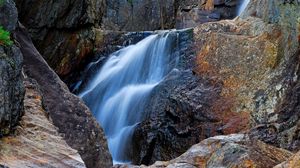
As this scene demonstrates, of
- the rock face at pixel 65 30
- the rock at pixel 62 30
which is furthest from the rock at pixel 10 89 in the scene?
the rock at pixel 62 30

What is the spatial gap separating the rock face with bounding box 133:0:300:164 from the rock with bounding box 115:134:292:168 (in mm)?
2055

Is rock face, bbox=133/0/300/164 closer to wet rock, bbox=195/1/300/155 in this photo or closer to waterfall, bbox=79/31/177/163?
wet rock, bbox=195/1/300/155

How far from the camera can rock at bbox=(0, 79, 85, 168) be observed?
15.5 feet

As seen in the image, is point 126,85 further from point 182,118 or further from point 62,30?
point 182,118

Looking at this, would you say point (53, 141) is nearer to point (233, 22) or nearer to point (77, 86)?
point (233, 22)

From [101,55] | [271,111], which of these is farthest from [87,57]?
[271,111]

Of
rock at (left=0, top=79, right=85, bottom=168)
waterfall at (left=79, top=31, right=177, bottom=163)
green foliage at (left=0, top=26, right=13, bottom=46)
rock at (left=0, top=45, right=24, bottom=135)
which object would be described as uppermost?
green foliage at (left=0, top=26, right=13, bottom=46)

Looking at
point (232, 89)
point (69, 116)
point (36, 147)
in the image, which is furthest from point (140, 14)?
point (36, 147)

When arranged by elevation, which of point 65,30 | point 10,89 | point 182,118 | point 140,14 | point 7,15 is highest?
point 7,15

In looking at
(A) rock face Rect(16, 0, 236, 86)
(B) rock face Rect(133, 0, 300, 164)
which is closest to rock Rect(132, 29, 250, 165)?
(B) rock face Rect(133, 0, 300, 164)

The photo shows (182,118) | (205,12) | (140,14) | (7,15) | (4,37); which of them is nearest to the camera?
(4,37)

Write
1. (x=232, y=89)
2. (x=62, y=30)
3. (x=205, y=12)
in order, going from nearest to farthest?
(x=232, y=89)
(x=62, y=30)
(x=205, y=12)

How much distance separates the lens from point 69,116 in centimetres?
770

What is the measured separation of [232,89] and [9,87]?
670cm
